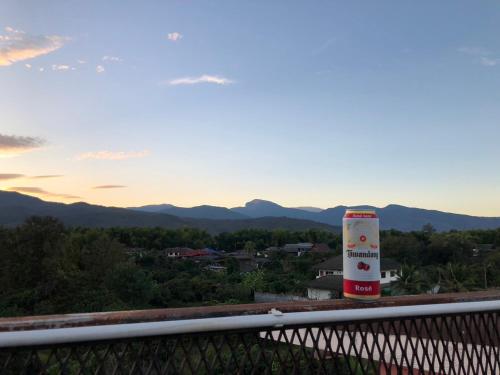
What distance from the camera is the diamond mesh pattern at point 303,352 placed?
0.98 meters

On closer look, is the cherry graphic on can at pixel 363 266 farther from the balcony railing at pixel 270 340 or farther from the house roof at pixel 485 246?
the house roof at pixel 485 246

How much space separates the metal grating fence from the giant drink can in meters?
0.15

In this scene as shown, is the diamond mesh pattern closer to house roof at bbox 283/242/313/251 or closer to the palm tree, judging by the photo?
the palm tree

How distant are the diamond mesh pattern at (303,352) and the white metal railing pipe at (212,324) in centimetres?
3

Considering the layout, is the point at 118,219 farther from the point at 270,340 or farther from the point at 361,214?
the point at 270,340

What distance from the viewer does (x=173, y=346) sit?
1.05 m

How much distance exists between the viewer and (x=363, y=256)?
143 cm

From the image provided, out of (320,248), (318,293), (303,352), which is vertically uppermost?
(303,352)

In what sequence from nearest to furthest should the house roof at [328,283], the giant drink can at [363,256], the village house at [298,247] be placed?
the giant drink can at [363,256]
the house roof at [328,283]
the village house at [298,247]

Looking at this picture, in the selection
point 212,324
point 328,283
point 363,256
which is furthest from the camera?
point 328,283

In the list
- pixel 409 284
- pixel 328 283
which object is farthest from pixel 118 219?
pixel 409 284

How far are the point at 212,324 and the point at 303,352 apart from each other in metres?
0.30

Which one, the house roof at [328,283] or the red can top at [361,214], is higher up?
the red can top at [361,214]

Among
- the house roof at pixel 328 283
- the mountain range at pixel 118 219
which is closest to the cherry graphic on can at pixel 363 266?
the house roof at pixel 328 283
